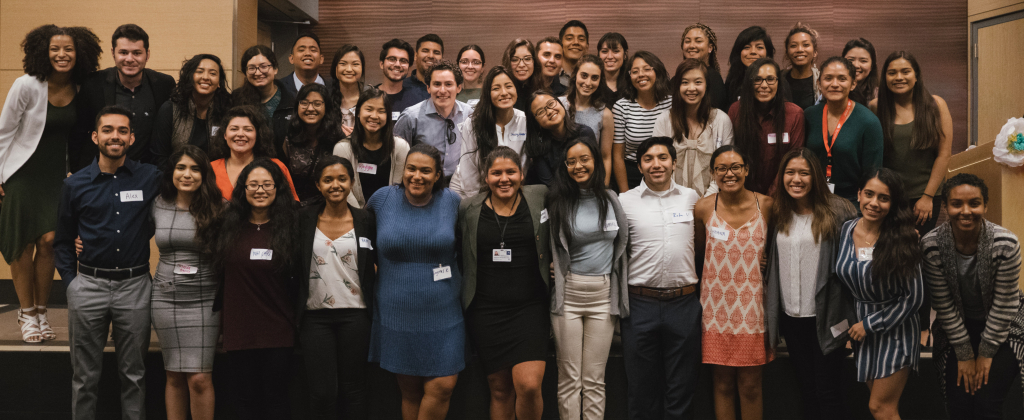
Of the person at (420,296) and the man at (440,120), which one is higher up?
the man at (440,120)

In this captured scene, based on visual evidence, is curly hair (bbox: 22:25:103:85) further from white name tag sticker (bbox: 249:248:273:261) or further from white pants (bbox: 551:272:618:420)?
white pants (bbox: 551:272:618:420)

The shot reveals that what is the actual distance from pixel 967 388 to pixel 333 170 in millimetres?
3031

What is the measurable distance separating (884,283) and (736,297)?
624mm

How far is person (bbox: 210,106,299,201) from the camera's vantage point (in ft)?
11.4

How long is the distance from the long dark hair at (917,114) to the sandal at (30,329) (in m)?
4.87

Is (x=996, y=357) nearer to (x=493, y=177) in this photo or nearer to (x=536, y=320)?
(x=536, y=320)

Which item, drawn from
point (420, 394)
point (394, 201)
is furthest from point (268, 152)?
point (420, 394)

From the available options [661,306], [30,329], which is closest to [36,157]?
[30,329]

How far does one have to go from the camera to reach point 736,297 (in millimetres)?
3252

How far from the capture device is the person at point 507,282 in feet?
10.5

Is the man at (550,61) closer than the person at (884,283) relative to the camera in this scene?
No

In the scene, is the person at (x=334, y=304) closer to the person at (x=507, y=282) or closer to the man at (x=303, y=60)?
the person at (x=507, y=282)

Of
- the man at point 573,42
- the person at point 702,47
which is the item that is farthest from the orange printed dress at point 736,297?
the man at point 573,42

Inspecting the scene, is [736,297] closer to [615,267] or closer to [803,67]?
[615,267]
